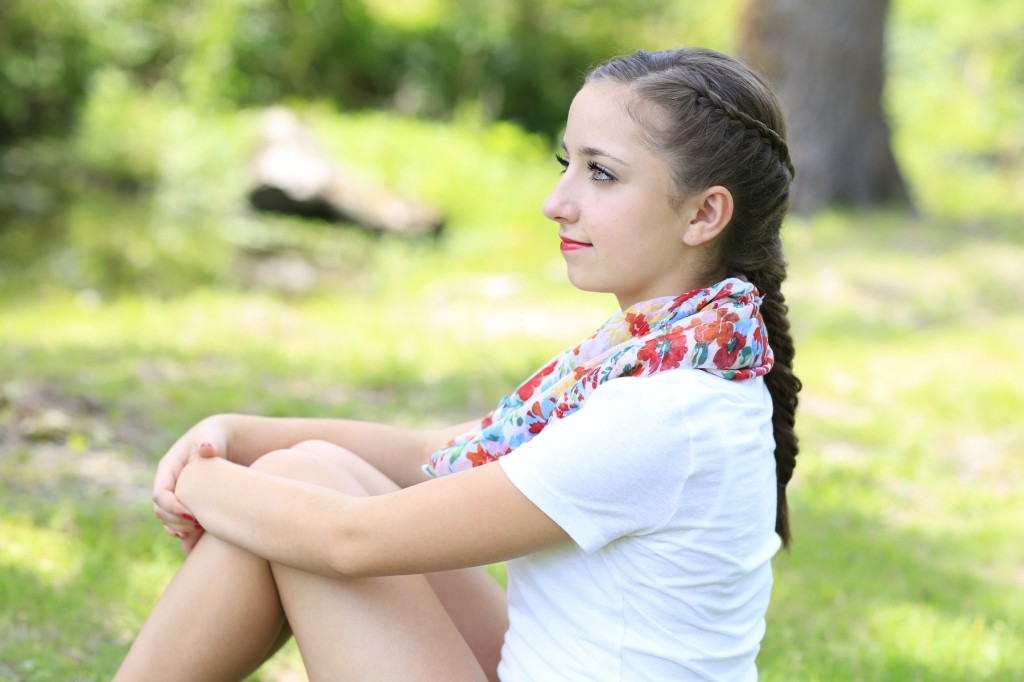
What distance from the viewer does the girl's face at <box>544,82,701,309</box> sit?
5.65 feet

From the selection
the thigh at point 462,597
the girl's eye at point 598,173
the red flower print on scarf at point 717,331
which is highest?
the girl's eye at point 598,173

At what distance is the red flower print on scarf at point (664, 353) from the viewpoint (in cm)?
159

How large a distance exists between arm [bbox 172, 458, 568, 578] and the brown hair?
0.54m

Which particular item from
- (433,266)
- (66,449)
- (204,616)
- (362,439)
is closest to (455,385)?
(66,449)

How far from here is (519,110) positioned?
1606 cm

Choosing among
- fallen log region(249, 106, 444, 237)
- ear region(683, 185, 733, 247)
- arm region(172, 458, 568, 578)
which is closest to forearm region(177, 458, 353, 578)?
arm region(172, 458, 568, 578)

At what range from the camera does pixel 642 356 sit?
1.61 m

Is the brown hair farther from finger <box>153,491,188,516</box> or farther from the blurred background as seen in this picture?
finger <box>153,491,188,516</box>

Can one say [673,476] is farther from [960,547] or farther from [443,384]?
[443,384]

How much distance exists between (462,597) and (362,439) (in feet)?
1.21

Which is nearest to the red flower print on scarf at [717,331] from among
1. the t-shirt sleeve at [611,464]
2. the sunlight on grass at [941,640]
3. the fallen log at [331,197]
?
the t-shirt sleeve at [611,464]

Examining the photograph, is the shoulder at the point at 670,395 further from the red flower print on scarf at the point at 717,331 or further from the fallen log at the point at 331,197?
the fallen log at the point at 331,197

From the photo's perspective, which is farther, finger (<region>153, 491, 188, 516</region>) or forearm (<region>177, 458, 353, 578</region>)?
finger (<region>153, 491, 188, 516</region>)

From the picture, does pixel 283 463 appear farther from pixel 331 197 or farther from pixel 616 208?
pixel 331 197
